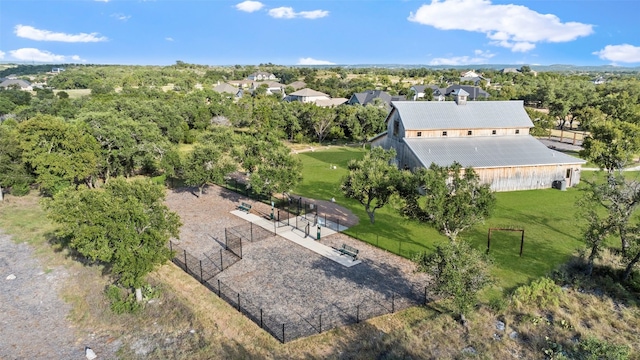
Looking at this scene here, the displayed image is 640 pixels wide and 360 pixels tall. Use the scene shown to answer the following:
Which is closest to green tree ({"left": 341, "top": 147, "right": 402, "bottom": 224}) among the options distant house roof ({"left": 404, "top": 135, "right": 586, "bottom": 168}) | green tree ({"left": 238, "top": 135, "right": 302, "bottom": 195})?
green tree ({"left": 238, "top": 135, "right": 302, "bottom": 195})

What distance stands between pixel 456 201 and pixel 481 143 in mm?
23421

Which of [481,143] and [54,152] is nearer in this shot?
[54,152]

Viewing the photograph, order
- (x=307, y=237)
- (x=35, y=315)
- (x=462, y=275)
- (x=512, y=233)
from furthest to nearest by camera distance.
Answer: (x=512, y=233)
(x=307, y=237)
(x=35, y=315)
(x=462, y=275)

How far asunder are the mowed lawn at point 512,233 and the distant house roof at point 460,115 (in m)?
9.33

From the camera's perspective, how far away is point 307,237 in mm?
27297

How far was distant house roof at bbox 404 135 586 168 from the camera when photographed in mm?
37719

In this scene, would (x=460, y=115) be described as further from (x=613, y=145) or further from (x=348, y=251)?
(x=348, y=251)

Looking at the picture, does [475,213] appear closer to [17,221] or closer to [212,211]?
[212,211]

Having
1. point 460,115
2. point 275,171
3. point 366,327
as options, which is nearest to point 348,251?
point 366,327

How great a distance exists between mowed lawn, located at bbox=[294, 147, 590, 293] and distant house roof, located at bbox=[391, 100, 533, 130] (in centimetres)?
933

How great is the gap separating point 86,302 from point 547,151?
4199 cm

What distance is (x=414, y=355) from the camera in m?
15.5

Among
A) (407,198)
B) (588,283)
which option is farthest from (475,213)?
(588,283)

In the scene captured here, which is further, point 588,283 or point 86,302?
point 588,283
